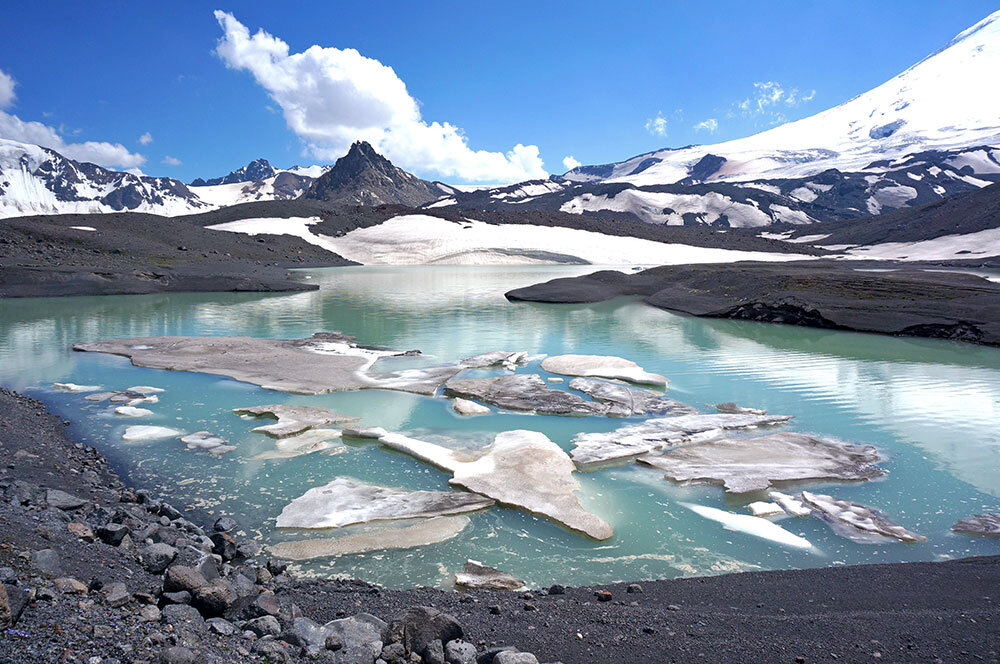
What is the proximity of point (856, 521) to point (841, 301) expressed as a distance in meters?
14.3

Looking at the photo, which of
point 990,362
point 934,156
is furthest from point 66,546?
point 934,156

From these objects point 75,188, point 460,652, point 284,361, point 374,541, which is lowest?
point 374,541

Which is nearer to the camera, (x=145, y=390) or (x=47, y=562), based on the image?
(x=47, y=562)

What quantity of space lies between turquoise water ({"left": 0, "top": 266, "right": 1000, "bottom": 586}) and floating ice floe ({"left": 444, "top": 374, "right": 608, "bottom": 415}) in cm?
33

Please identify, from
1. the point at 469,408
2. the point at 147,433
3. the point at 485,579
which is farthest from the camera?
the point at 469,408

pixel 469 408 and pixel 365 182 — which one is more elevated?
pixel 365 182

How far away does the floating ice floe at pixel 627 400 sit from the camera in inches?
327

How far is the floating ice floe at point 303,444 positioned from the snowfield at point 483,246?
4781 centimetres

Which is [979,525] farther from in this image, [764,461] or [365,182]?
[365,182]

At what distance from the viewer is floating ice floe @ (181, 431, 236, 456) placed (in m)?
6.69

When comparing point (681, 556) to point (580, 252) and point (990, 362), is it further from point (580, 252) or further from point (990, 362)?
point (580, 252)

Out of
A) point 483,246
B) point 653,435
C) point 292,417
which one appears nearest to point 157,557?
point 292,417

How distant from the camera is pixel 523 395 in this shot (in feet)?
29.4

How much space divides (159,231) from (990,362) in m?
42.2
